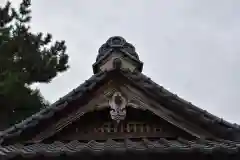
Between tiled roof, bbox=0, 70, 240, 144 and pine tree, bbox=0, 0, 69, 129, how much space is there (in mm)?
7710

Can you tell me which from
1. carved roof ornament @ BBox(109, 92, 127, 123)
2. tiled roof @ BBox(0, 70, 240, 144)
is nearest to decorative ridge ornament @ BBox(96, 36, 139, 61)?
tiled roof @ BBox(0, 70, 240, 144)

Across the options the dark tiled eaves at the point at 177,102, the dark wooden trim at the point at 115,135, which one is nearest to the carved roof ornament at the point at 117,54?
the dark tiled eaves at the point at 177,102

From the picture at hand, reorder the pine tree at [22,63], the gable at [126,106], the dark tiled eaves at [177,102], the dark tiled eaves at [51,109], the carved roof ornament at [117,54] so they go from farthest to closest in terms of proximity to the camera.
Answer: the pine tree at [22,63] → the carved roof ornament at [117,54] → the gable at [126,106] → the dark tiled eaves at [177,102] → the dark tiled eaves at [51,109]

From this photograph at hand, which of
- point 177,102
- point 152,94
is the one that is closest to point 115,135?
point 152,94

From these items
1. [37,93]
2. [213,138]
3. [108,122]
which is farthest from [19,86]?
[213,138]

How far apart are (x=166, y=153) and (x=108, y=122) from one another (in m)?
1.50

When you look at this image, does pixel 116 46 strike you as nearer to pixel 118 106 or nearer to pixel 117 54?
pixel 117 54

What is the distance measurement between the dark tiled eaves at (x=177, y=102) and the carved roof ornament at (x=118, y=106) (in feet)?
1.13

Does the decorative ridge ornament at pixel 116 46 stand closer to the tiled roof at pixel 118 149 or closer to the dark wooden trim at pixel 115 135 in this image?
the dark wooden trim at pixel 115 135

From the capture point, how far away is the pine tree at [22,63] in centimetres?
1372

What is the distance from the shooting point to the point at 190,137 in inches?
237

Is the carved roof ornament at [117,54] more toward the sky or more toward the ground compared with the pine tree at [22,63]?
more toward the ground

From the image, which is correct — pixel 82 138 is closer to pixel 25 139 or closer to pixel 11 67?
pixel 25 139

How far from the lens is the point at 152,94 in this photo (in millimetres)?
6176
